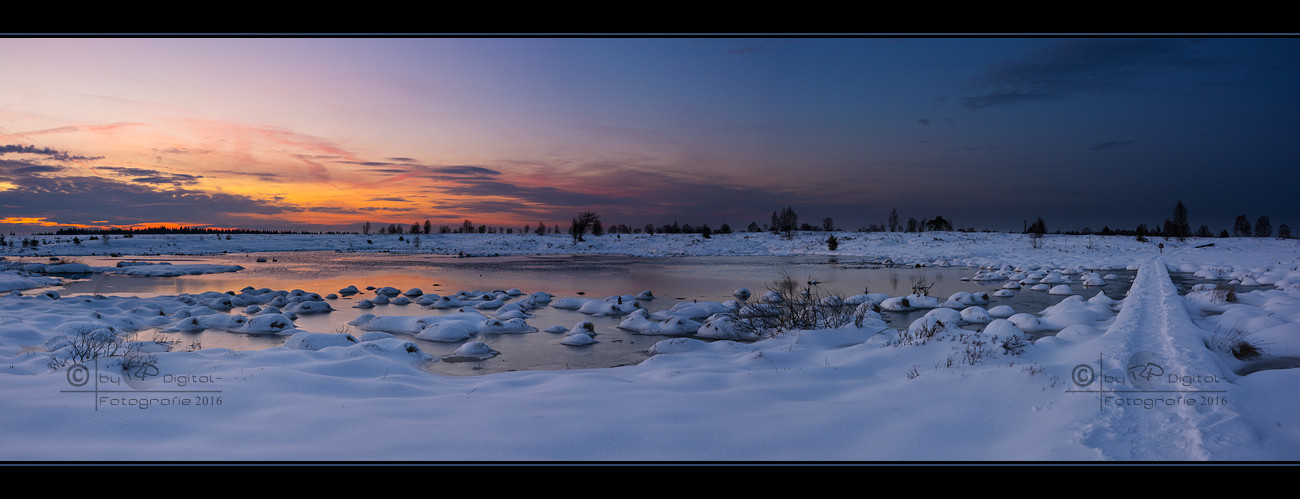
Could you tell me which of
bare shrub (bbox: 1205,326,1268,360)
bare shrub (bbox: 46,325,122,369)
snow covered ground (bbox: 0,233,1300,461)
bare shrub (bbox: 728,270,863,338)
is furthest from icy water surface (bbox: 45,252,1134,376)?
bare shrub (bbox: 1205,326,1268,360)

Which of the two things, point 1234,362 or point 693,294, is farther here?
point 693,294

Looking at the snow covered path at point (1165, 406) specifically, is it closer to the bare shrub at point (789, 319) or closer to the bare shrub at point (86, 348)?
the bare shrub at point (789, 319)

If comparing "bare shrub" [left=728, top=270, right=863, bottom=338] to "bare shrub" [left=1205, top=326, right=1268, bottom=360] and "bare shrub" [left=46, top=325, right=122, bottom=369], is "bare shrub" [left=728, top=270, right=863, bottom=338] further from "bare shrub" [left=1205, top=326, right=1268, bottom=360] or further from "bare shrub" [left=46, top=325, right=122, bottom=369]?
"bare shrub" [left=46, top=325, right=122, bottom=369]

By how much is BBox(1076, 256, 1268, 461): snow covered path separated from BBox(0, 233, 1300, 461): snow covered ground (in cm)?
2

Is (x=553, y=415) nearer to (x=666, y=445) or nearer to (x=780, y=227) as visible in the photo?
(x=666, y=445)

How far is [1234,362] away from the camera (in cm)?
621

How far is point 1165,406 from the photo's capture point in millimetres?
3752

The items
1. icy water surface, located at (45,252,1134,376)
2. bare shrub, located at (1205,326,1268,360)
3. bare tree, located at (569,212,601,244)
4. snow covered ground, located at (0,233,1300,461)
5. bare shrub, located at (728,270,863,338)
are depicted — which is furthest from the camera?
bare tree, located at (569,212,601,244)

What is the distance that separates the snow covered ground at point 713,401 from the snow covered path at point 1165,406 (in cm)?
2

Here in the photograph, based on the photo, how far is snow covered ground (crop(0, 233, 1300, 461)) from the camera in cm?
315

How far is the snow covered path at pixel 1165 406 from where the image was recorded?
2.98 meters

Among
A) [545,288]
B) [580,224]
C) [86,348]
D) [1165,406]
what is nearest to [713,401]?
[1165,406]
